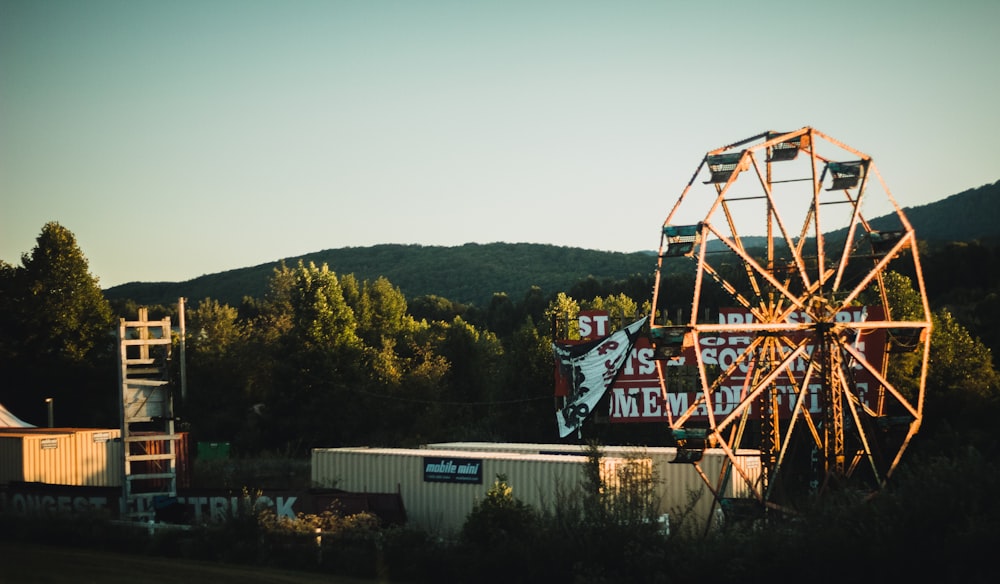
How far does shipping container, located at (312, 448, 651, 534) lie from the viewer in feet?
108

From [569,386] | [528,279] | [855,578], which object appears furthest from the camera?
[528,279]

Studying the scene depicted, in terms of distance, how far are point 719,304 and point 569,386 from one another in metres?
38.3

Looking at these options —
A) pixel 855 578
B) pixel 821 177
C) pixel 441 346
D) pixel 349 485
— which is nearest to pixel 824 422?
pixel 821 177

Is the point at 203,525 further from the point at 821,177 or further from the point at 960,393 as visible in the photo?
the point at 960,393

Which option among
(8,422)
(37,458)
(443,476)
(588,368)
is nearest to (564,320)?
(588,368)

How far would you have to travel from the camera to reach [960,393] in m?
47.6

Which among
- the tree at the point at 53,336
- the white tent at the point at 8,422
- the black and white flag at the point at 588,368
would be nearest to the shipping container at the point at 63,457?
the white tent at the point at 8,422

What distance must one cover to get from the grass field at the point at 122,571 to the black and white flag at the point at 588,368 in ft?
69.9

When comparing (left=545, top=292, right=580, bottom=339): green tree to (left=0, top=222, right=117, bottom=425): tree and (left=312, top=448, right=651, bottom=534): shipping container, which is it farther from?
(left=0, top=222, right=117, bottom=425): tree

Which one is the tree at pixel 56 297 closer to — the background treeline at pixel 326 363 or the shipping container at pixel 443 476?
the background treeline at pixel 326 363

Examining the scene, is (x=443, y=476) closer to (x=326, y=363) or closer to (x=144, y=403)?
(x=144, y=403)

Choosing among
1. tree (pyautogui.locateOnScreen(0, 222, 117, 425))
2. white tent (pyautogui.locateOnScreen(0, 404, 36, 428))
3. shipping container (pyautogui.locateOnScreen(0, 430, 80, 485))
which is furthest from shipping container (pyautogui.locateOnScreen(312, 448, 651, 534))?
tree (pyautogui.locateOnScreen(0, 222, 117, 425))

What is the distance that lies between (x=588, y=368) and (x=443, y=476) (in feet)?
43.9

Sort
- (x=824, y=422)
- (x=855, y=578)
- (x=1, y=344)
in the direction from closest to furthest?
(x=855, y=578) → (x=824, y=422) → (x=1, y=344)
